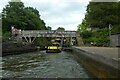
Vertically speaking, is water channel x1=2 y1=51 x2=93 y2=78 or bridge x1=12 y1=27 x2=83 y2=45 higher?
bridge x1=12 y1=27 x2=83 y2=45

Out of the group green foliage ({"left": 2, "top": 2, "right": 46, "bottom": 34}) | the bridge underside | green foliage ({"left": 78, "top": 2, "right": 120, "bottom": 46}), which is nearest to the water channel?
green foliage ({"left": 78, "top": 2, "right": 120, "bottom": 46})

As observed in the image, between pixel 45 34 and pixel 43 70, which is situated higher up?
pixel 45 34

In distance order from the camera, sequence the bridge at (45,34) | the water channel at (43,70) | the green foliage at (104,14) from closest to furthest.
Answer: the water channel at (43,70)
the green foliage at (104,14)
the bridge at (45,34)

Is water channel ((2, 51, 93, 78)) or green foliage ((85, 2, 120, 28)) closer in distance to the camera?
water channel ((2, 51, 93, 78))

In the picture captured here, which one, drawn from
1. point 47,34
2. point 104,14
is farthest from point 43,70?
point 47,34

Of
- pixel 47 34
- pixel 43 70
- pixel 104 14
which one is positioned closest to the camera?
pixel 43 70

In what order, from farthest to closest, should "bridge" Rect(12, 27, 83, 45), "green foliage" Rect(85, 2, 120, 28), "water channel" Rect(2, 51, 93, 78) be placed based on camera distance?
"bridge" Rect(12, 27, 83, 45) → "green foliage" Rect(85, 2, 120, 28) → "water channel" Rect(2, 51, 93, 78)

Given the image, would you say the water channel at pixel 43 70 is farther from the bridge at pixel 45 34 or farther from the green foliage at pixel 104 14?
the bridge at pixel 45 34

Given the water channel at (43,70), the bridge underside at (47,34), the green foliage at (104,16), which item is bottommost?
the water channel at (43,70)

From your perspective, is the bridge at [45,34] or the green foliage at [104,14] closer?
the green foliage at [104,14]

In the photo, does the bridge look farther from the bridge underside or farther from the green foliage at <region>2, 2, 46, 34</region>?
the green foliage at <region>2, 2, 46, 34</region>

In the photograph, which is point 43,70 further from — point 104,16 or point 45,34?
point 45,34

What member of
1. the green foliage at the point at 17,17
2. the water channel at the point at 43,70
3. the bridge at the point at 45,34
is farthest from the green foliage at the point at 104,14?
the green foliage at the point at 17,17

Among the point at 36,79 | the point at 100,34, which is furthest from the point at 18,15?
the point at 36,79
